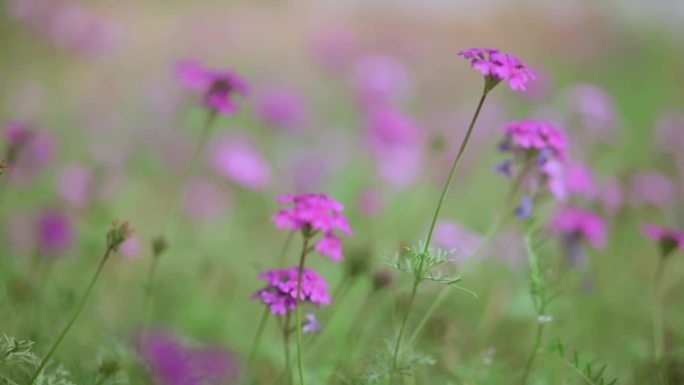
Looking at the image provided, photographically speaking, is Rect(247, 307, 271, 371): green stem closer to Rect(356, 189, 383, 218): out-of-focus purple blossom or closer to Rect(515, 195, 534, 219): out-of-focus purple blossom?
Rect(515, 195, 534, 219): out-of-focus purple blossom

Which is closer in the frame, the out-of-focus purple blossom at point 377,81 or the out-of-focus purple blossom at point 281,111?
the out-of-focus purple blossom at point 281,111

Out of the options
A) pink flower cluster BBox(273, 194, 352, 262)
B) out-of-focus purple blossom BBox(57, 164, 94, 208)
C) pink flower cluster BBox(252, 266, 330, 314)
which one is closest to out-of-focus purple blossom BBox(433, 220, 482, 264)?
pink flower cluster BBox(252, 266, 330, 314)

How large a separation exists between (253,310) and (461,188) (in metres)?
1.86

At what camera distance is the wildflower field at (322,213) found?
190 centimetres

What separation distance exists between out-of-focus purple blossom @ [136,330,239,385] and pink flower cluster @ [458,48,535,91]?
3.66 feet

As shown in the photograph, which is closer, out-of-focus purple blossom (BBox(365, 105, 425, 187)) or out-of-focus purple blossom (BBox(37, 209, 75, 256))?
out-of-focus purple blossom (BBox(37, 209, 75, 256))

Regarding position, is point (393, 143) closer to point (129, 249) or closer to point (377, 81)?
point (377, 81)

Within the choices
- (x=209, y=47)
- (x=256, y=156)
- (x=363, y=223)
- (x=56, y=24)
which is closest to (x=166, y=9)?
(x=209, y=47)

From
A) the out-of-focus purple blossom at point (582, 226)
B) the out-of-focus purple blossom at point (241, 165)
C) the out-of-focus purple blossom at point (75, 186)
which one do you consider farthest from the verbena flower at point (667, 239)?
the out-of-focus purple blossom at point (75, 186)

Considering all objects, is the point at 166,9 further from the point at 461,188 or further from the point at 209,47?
the point at 461,188

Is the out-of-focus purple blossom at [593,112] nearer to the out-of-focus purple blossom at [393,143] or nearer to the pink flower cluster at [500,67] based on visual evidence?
the out-of-focus purple blossom at [393,143]

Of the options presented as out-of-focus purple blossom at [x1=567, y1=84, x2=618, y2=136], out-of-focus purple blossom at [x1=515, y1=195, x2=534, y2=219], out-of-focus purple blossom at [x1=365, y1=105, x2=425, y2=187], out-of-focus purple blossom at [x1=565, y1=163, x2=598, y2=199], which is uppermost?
out-of-focus purple blossom at [x1=567, y1=84, x2=618, y2=136]

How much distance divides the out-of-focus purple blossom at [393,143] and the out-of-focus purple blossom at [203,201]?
906mm

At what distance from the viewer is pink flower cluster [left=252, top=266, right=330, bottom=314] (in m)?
1.53
